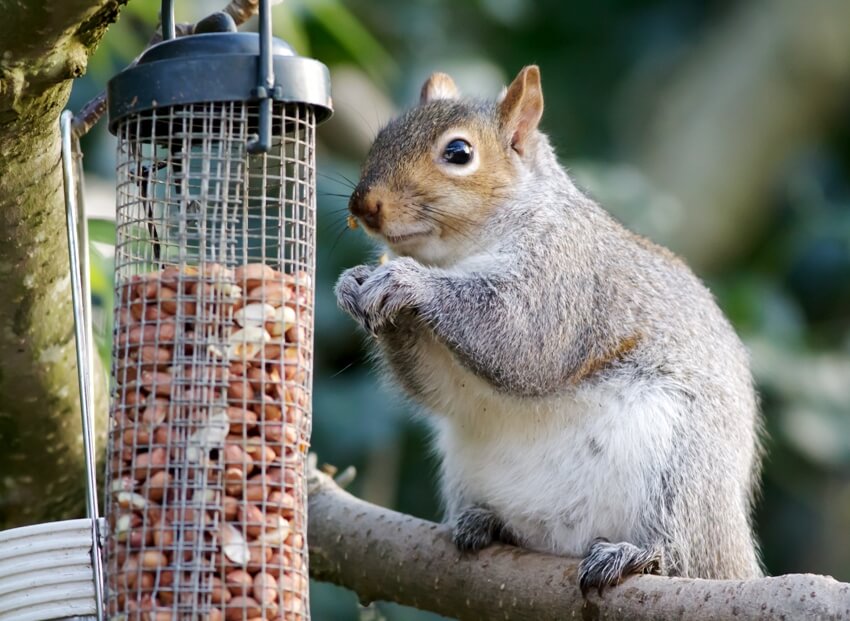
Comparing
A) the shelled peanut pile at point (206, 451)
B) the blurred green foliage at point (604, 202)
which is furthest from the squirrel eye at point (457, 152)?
the shelled peanut pile at point (206, 451)

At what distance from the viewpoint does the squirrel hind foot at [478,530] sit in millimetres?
2957

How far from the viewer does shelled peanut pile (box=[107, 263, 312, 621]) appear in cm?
206

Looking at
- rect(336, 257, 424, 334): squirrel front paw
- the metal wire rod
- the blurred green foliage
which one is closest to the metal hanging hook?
the metal wire rod

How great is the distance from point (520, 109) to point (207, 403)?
1336mm

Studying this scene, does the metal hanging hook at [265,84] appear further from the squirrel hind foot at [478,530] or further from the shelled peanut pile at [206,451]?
the squirrel hind foot at [478,530]

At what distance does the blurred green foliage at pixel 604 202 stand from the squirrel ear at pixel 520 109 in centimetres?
55

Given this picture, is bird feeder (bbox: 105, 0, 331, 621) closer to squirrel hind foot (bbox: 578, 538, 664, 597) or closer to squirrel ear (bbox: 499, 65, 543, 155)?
squirrel hind foot (bbox: 578, 538, 664, 597)

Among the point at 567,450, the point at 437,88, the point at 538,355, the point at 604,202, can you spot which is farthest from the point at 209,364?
the point at 604,202

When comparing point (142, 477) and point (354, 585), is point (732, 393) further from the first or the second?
point (142, 477)

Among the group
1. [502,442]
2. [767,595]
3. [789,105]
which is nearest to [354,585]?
[502,442]

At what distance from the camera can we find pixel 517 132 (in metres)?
3.15

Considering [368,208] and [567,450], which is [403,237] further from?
[567,450]

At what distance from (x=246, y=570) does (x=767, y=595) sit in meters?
0.83

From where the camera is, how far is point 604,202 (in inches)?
187
